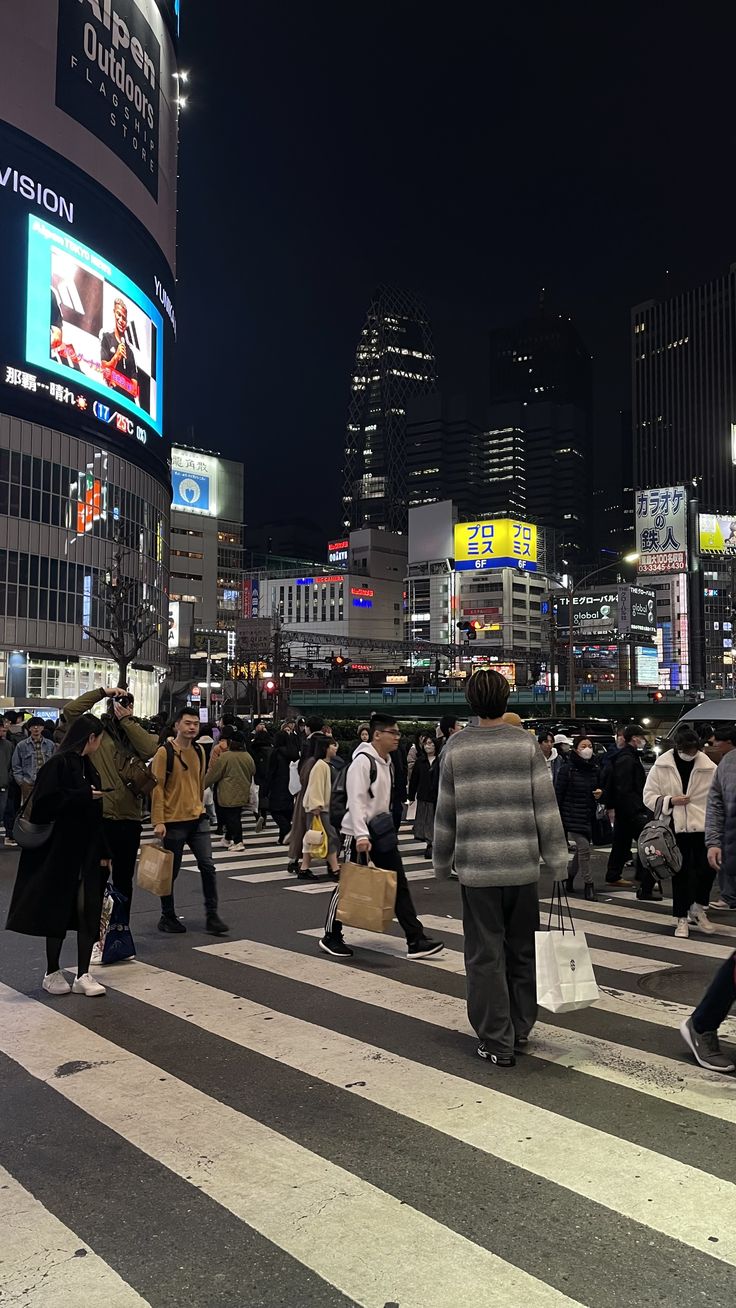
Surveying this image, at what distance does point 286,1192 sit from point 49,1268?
908 mm

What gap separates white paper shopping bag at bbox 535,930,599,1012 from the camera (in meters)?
5.13

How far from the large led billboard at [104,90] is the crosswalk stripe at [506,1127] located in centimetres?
6017

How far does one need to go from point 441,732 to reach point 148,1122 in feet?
33.1

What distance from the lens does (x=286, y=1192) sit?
3.69 meters

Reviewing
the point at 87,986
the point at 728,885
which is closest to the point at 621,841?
the point at 728,885

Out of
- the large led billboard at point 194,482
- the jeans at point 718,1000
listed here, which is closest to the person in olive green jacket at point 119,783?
the jeans at point 718,1000

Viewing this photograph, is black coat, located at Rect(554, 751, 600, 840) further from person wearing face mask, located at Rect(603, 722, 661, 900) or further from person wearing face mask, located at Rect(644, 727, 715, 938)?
person wearing face mask, located at Rect(644, 727, 715, 938)

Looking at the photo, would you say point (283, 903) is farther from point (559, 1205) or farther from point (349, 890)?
point (559, 1205)

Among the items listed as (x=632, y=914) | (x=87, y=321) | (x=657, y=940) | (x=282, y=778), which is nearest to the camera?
(x=657, y=940)

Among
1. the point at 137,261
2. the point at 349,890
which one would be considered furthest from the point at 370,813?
the point at 137,261

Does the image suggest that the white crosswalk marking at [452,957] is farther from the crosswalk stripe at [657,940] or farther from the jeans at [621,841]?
the jeans at [621,841]

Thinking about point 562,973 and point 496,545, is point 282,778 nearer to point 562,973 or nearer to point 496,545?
point 562,973

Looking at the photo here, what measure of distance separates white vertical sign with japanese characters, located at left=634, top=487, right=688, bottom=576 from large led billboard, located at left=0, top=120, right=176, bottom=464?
68121mm

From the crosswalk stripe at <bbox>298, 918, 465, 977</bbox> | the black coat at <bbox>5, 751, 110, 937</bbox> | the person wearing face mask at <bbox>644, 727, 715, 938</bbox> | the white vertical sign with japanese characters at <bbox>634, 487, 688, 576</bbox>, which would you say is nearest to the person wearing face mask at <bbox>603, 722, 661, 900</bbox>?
the person wearing face mask at <bbox>644, 727, 715, 938</bbox>
